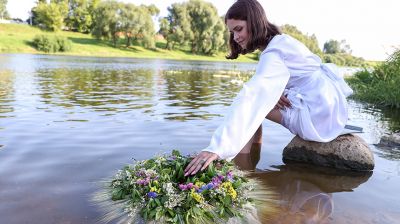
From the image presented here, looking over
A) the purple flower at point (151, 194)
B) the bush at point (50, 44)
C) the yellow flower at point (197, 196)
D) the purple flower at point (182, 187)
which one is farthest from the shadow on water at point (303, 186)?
the bush at point (50, 44)

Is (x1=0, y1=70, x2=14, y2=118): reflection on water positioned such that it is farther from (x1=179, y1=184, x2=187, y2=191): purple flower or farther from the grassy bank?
the grassy bank

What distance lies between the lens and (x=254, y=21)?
4.46 meters

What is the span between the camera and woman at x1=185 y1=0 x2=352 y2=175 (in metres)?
3.79

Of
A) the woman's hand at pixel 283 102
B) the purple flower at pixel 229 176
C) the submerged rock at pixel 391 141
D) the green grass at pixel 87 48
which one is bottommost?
the green grass at pixel 87 48

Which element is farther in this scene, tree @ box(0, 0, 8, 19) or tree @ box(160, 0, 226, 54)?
tree @ box(0, 0, 8, 19)

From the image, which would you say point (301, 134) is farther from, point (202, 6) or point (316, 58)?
point (202, 6)

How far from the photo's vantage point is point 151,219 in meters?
3.33

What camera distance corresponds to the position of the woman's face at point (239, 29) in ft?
14.8

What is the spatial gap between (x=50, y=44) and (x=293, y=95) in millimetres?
55641

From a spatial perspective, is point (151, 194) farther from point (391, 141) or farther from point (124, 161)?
point (391, 141)

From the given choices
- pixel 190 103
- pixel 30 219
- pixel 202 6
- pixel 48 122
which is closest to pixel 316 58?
pixel 30 219

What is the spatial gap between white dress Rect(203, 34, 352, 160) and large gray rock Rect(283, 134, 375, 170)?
286mm

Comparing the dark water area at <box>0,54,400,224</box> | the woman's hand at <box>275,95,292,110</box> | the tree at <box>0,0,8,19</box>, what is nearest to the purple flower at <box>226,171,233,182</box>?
the dark water area at <box>0,54,400,224</box>

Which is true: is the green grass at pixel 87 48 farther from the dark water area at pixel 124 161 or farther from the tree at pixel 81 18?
the dark water area at pixel 124 161
